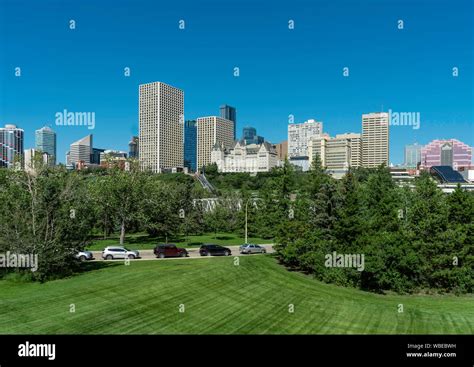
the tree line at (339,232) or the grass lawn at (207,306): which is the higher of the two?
the tree line at (339,232)

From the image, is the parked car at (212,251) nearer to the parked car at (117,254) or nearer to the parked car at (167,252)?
the parked car at (167,252)

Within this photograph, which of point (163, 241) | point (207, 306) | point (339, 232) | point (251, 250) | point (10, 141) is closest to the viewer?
point (207, 306)

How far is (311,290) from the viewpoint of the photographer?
2388cm

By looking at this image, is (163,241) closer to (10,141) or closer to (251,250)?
(251,250)

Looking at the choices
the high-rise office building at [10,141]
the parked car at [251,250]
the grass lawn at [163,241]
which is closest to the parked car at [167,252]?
the parked car at [251,250]

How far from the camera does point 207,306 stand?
1903 cm

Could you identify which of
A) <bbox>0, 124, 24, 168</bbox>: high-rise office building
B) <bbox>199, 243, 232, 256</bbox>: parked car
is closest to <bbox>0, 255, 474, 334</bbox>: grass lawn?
<bbox>199, 243, 232, 256</bbox>: parked car

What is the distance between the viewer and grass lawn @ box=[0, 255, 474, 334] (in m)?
16.0

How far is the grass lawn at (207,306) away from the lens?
52.5 feet

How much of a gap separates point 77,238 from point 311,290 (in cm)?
1522

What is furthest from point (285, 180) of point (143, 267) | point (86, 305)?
point (86, 305)

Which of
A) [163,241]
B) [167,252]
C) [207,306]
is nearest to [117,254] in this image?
[167,252]

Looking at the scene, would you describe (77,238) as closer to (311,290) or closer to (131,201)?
(311,290)

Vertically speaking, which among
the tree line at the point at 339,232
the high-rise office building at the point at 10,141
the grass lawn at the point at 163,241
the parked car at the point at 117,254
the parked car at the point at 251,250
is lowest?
the grass lawn at the point at 163,241
